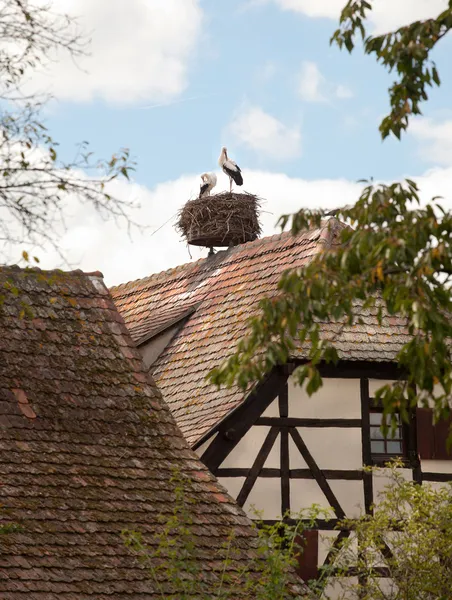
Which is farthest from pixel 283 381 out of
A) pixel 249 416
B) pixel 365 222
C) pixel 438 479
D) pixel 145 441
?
pixel 365 222

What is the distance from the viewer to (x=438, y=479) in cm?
1673

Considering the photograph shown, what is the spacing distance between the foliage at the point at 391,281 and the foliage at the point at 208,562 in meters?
3.23

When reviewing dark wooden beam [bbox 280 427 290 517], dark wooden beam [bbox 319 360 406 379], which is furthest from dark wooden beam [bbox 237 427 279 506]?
dark wooden beam [bbox 319 360 406 379]

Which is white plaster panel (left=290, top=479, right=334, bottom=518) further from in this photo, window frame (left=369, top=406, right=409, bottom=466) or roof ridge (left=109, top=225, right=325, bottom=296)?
roof ridge (left=109, top=225, right=325, bottom=296)

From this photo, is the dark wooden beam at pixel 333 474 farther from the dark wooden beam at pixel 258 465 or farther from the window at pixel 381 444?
the window at pixel 381 444

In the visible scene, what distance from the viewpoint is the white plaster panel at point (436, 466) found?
55.1 ft

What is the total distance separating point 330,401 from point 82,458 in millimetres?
4872

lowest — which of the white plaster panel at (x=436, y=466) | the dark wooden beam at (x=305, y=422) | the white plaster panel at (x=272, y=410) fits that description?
the white plaster panel at (x=436, y=466)

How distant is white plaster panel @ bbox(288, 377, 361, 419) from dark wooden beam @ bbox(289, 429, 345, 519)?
349 mm

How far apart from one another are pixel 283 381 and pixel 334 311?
8451 millimetres

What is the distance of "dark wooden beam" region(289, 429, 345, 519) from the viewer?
1612 cm

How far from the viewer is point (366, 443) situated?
1644cm

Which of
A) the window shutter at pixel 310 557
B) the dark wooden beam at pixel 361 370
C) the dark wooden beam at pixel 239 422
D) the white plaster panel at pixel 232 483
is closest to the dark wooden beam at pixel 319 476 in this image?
the window shutter at pixel 310 557

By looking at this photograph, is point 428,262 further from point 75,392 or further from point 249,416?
point 249,416
